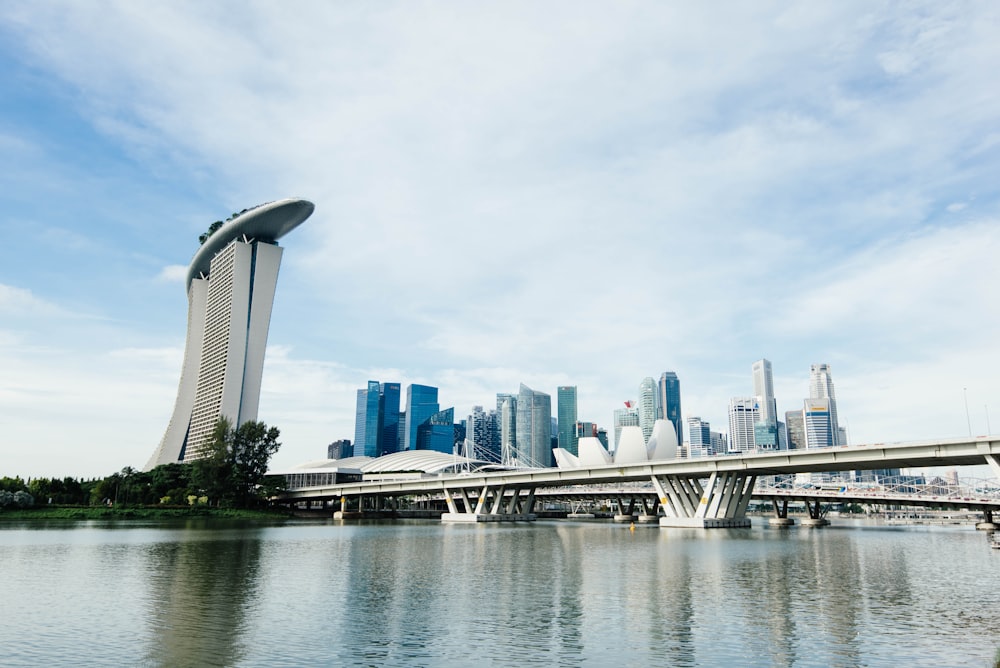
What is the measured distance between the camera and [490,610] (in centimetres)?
2572

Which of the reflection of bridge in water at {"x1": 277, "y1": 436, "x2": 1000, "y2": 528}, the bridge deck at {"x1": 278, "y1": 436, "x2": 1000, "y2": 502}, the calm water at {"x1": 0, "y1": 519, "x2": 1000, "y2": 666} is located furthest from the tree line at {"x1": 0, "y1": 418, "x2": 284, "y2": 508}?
the calm water at {"x1": 0, "y1": 519, "x2": 1000, "y2": 666}

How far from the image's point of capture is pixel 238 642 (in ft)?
66.2

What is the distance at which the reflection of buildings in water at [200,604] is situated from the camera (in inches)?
744

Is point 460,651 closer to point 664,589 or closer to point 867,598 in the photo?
point 664,589

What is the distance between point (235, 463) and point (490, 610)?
401ft

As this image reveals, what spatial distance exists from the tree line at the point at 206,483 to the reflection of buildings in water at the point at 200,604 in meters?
91.3

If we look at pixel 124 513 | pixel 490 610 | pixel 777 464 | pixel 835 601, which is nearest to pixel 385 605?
pixel 490 610

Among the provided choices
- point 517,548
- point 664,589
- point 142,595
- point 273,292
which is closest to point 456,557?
point 517,548

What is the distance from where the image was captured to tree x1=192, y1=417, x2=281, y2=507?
13388 cm

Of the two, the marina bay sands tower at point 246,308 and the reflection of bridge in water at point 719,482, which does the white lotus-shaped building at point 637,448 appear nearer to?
the reflection of bridge in water at point 719,482

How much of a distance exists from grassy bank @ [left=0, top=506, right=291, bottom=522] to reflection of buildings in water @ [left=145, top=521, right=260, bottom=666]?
75.9 metres

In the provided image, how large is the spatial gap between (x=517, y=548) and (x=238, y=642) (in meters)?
38.3

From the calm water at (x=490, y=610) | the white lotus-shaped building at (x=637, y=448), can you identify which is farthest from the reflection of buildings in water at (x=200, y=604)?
the white lotus-shaped building at (x=637, y=448)

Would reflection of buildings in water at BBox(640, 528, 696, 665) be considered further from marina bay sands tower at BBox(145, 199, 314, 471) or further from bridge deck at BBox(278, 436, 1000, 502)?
marina bay sands tower at BBox(145, 199, 314, 471)
